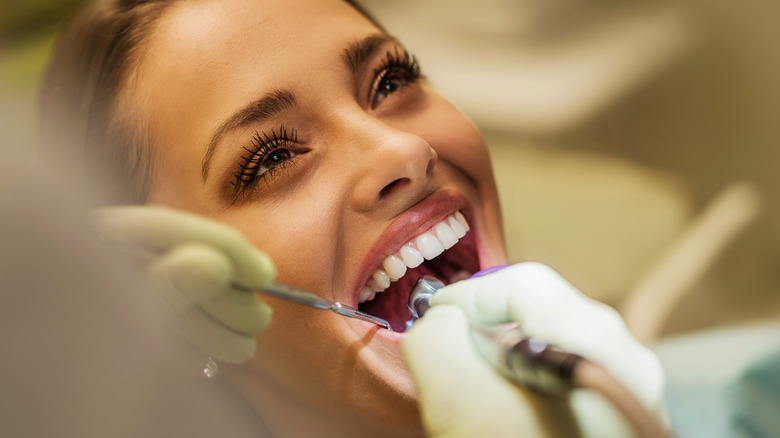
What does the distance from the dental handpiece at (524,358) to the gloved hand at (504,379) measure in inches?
0.4

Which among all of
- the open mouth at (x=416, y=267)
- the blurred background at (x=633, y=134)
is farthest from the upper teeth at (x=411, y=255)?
the blurred background at (x=633, y=134)

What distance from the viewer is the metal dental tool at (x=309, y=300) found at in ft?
2.31

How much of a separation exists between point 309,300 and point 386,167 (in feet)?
0.61

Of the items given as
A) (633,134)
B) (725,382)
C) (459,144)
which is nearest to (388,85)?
(459,144)

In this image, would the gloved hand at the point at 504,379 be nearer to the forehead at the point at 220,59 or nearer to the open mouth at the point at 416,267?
the open mouth at the point at 416,267

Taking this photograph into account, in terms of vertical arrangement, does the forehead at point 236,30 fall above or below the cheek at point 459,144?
above

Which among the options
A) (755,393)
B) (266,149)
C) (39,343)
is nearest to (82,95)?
(266,149)

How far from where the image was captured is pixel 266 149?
2.71 ft

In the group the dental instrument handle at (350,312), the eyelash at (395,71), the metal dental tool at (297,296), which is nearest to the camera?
the metal dental tool at (297,296)

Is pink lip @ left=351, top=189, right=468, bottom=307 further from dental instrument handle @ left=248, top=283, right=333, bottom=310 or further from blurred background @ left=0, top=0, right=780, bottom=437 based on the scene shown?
blurred background @ left=0, top=0, right=780, bottom=437

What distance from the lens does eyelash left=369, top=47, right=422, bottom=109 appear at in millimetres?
931

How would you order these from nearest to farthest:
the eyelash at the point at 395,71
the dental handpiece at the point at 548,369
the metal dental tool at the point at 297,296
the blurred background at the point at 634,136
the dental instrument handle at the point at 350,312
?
the dental handpiece at the point at 548,369 → the metal dental tool at the point at 297,296 → the dental instrument handle at the point at 350,312 → the eyelash at the point at 395,71 → the blurred background at the point at 634,136

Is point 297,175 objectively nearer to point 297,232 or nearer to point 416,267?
point 297,232

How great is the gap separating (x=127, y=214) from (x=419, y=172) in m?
0.35
